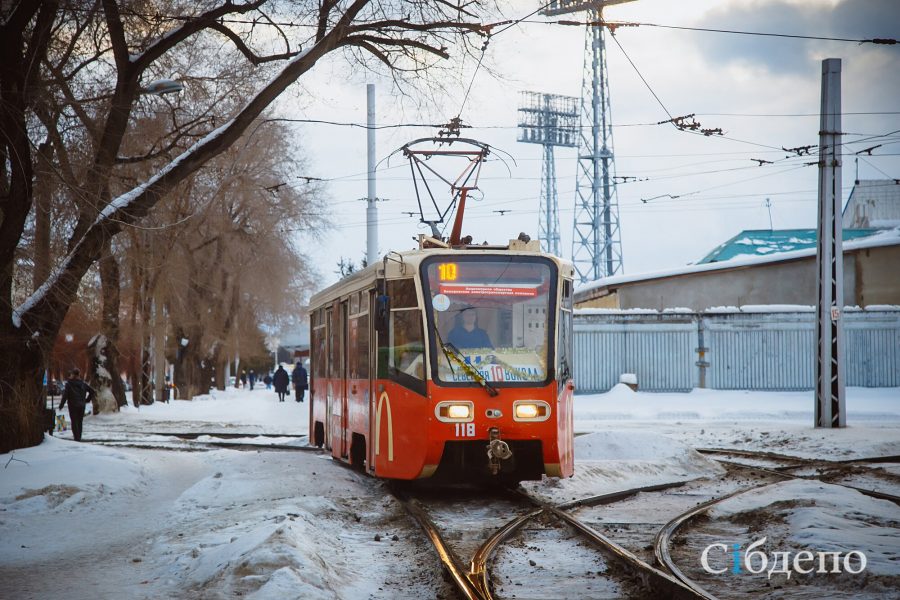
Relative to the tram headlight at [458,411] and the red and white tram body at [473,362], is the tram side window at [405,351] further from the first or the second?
the tram headlight at [458,411]

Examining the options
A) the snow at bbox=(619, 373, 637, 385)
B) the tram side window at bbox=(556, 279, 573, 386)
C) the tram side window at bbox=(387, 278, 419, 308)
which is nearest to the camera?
the tram side window at bbox=(387, 278, 419, 308)

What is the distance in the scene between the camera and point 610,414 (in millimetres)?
30312

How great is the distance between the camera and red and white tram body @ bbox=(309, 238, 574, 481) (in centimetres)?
1190

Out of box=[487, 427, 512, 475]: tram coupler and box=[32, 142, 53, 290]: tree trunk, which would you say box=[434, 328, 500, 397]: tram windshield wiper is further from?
box=[32, 142, 53, 290]: tree trunk

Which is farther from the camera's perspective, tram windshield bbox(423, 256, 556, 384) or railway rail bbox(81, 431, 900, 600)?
tram windshield bbox(423, 256, 556, 384)

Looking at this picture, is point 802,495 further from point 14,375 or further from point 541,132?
point 541,132

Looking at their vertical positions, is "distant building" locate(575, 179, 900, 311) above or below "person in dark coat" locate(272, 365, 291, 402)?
above

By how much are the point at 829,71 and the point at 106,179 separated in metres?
14.8

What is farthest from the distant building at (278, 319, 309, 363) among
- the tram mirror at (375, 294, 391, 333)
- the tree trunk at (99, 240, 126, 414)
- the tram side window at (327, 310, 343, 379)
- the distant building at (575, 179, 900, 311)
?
the tram mirror at (375, 294, 391, 333)

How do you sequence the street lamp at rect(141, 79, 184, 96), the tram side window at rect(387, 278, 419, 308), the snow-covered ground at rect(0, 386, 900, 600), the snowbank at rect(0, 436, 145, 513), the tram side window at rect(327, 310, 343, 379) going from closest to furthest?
the snow-covered ground at rect(0, 386, 900, 600) < the tram side window at rect(387, 278, 419, 308) < the snowbank at rect(0, 436, 145, 513) < the tram side window at rect(327, 310, 343, 379) < the street lamp at rect(141, 79, 184, 96)

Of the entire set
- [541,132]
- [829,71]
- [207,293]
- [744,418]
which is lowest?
[744,418]

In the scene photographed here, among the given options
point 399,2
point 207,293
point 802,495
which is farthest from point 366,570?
point 207,293

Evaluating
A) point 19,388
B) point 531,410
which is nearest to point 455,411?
point 531,410

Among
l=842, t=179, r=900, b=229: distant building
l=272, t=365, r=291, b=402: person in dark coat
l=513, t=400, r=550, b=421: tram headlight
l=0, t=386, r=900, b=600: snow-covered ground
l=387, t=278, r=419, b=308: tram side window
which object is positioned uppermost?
l=842, t=179, r=900, b=229: distant building
